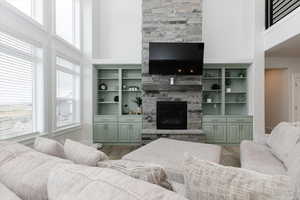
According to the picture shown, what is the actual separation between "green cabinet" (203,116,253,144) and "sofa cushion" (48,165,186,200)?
17.5 ft

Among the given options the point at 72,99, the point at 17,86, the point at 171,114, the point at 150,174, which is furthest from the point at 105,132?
the point at 150,174

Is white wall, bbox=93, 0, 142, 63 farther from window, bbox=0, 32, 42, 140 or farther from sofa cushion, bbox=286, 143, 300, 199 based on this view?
sofa cushion, bbox=286, 143, 300, 199

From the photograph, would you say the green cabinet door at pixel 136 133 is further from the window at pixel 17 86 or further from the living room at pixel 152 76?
the window at pixel 17 86

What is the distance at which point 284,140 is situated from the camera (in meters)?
2.64

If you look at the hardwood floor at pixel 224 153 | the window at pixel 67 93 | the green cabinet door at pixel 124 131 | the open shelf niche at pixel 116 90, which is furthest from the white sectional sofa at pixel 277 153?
the open shelf niche at pixel 116 90

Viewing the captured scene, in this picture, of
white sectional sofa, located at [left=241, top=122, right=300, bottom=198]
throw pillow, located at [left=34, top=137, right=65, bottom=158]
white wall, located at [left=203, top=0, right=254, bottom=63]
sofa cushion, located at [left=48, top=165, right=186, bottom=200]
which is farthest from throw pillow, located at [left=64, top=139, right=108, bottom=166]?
white wall, located at [left=203, top=0, right=254, bottom=63]

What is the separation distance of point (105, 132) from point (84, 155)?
186 inches

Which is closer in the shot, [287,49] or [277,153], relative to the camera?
[277,153]

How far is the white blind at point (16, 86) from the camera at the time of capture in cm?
296

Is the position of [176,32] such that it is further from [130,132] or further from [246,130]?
[246,130]

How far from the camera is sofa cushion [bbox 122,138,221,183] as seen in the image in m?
2.16

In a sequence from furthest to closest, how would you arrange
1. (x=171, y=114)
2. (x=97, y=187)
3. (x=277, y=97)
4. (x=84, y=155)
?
(x=277, y=97), (x=171, y=114), (x=84, y=155), (x=97, y=187)

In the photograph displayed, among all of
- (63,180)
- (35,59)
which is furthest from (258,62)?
(63,180)

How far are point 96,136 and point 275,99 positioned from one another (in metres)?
6.15
